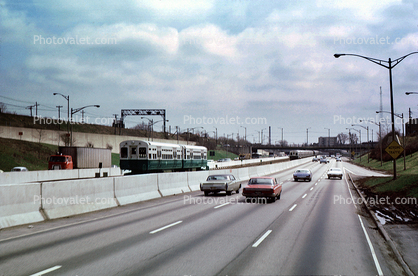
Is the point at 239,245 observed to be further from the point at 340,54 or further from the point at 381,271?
the point at 340,54

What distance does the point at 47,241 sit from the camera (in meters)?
9.59

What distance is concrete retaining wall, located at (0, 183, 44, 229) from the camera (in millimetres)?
11455

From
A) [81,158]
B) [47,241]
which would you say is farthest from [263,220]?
A: [81,158]

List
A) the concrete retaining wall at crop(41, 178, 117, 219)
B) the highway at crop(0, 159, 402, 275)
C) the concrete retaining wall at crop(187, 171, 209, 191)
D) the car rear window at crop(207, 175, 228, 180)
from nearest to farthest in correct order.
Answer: the highway at crop(0, 159, 402, 275) < the concrete retaining wall at crop(41, 178, 117, 219) < the car rear window at crop(207, 175, 228, 180) < the concrete retaining wall at crop(187, 171, 209, 191)

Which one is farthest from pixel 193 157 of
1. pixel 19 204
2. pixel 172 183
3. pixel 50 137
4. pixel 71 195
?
pixel 50 137

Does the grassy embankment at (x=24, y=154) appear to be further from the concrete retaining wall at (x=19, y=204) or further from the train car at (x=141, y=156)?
the concrete retaining wall at (x=19, y=204)

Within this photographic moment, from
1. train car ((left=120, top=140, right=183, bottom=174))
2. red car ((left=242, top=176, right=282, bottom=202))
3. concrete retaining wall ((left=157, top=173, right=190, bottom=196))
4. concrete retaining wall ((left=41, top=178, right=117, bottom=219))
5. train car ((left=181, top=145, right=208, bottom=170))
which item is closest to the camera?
concrete retaining wall ((left=41, top=178, right=117, bottom=219))

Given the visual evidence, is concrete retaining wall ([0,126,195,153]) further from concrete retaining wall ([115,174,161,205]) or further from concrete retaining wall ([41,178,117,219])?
concrete retaining wall ([41,178,117,219])

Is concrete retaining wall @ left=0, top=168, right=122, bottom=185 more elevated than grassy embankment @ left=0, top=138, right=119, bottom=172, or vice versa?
grassy embankment @ left=0, top=138, right=119, bottom=172

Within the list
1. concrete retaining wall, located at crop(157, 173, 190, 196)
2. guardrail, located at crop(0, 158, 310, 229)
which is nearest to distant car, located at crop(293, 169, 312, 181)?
concrete retaining wall, located at crop(157, 173, 190, 196)

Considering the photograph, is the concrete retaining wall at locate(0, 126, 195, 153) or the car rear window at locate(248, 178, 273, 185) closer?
the car rear window at locate(248, 178, 273, 185)

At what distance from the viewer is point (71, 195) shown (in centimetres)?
1425

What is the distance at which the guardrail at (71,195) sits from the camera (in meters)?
11.8

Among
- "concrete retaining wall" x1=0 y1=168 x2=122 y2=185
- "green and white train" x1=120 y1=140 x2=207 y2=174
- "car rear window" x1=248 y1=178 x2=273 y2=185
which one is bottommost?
"concrete retaining wall" x1=0 y1=168 x2=122 y2=185
